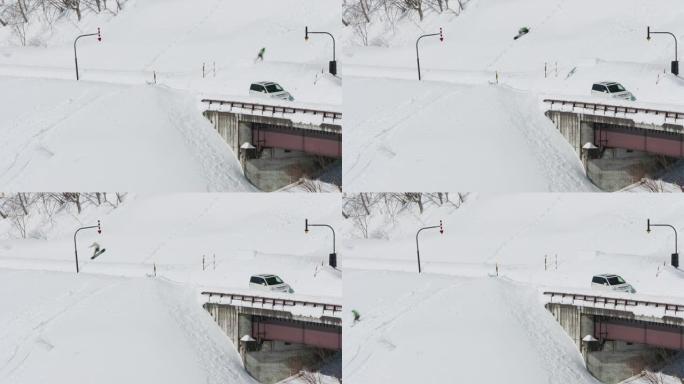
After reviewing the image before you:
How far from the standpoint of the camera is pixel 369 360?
69.1 m

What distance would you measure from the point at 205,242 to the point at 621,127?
19.8 m

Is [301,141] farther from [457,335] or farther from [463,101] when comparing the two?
[457,335]

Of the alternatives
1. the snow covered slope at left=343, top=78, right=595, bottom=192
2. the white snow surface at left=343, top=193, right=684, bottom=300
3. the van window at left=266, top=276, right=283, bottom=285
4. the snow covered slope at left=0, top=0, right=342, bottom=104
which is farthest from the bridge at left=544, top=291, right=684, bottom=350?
the snow covered slope at left=0, top=0, right=342, bottom=104

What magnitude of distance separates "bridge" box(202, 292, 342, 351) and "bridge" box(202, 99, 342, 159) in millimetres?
6713

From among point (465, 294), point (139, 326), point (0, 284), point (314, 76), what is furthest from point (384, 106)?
point (0, 284)

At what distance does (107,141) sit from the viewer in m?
70.5

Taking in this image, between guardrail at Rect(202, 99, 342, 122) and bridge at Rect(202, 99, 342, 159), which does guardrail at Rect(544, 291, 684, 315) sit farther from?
guardrail at Rect(202, 99, 342, 122)

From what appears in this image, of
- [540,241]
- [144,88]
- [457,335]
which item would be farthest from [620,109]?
[144,88]

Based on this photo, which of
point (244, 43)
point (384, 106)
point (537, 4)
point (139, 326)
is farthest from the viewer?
point (537, 4)

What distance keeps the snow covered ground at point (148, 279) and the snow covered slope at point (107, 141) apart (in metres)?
4.53

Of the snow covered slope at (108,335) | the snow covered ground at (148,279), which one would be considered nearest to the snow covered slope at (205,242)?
the snow covered ground at (148,279)

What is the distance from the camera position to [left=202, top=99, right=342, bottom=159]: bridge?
62938 mm

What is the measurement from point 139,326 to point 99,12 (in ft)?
57.6

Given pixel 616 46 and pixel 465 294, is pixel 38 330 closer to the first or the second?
pixel 465 294
